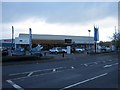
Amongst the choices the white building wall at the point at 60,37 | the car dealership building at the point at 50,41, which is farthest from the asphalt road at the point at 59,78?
the white building wall at the point at 60,37

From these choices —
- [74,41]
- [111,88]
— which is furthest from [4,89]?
[74,41]

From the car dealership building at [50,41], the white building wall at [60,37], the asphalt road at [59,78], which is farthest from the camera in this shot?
the white building wall at [60,37]

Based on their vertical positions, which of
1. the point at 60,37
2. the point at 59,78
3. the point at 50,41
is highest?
the point at 60,37

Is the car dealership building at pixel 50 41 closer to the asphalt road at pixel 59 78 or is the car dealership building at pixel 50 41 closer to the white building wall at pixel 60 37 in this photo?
the white building wall at pixel 60 37

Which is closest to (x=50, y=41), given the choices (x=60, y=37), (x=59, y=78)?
(x=60, y=37)

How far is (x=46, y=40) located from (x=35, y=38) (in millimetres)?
4713

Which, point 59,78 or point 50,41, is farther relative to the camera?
point 50,41

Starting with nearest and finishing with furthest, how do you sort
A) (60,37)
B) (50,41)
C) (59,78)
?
(59,78)
(50,41)
(60,37)

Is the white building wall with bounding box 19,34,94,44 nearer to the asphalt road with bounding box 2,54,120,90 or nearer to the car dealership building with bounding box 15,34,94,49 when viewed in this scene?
the car dealership building with bounding box 15,34,94,49

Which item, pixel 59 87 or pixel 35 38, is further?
pixel 35 38

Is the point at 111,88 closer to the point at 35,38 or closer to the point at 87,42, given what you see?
the point at 35,38

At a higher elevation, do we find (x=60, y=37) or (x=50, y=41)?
(x=60, y=37)

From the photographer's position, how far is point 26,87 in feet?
43.2

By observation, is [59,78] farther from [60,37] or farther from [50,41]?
[60,37]
